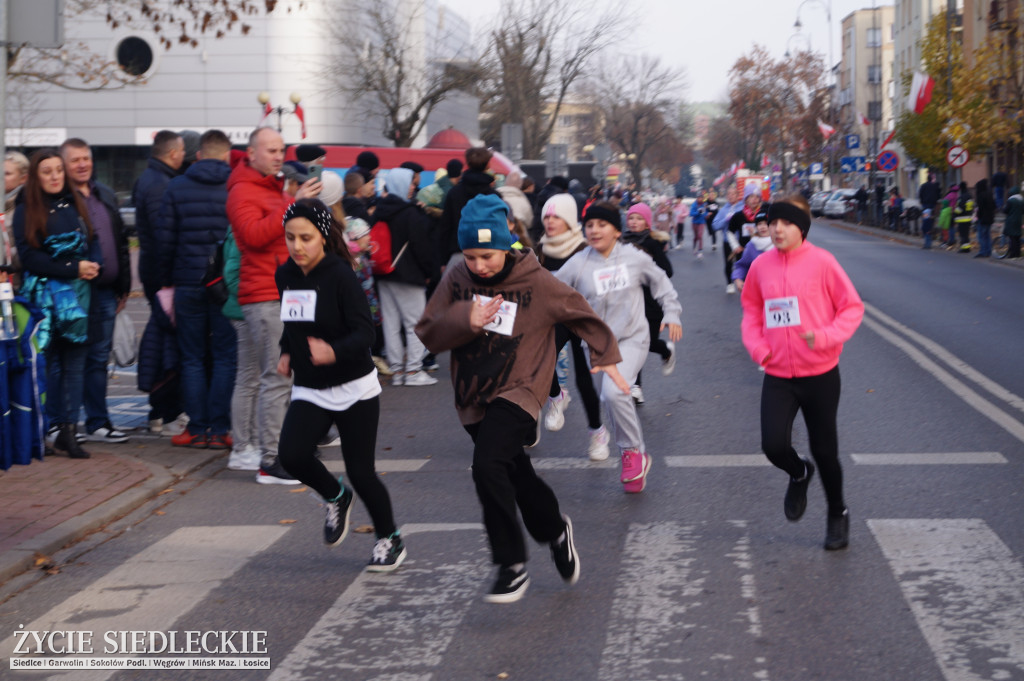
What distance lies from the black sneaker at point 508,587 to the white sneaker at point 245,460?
143 inches

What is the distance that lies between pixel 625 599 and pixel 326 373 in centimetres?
169

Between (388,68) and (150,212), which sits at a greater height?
(388,68)

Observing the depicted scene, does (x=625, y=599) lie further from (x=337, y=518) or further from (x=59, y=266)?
Result: (x=59, y=266)

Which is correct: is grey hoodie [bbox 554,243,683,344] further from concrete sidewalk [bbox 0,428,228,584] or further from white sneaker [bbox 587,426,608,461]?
concrete sidewalk [bbox 0,428,228,584]

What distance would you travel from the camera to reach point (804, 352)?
6027mm

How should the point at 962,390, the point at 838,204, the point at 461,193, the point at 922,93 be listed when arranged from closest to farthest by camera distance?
the point at 962,390, the point at 461,193, the point at 922,93, the point at 838,204

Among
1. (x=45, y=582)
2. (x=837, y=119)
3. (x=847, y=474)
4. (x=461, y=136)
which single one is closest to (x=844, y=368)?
(x=847, y=474)

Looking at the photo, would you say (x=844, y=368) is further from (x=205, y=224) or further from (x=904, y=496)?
(x=205, y=224)

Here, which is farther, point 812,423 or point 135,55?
point 135,55

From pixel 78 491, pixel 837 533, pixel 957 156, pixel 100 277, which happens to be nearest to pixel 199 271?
pixel 100 277

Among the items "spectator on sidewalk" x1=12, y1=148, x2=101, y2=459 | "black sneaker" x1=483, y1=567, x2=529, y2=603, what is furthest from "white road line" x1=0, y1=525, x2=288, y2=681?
"spectator on sidewalk" x1=12, y1=148, x2=101, y2=459

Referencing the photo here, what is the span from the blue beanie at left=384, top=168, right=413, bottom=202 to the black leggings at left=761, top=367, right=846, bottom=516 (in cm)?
697

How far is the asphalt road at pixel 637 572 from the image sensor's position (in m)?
4.65

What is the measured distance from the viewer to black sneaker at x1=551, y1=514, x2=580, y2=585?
5461mm
